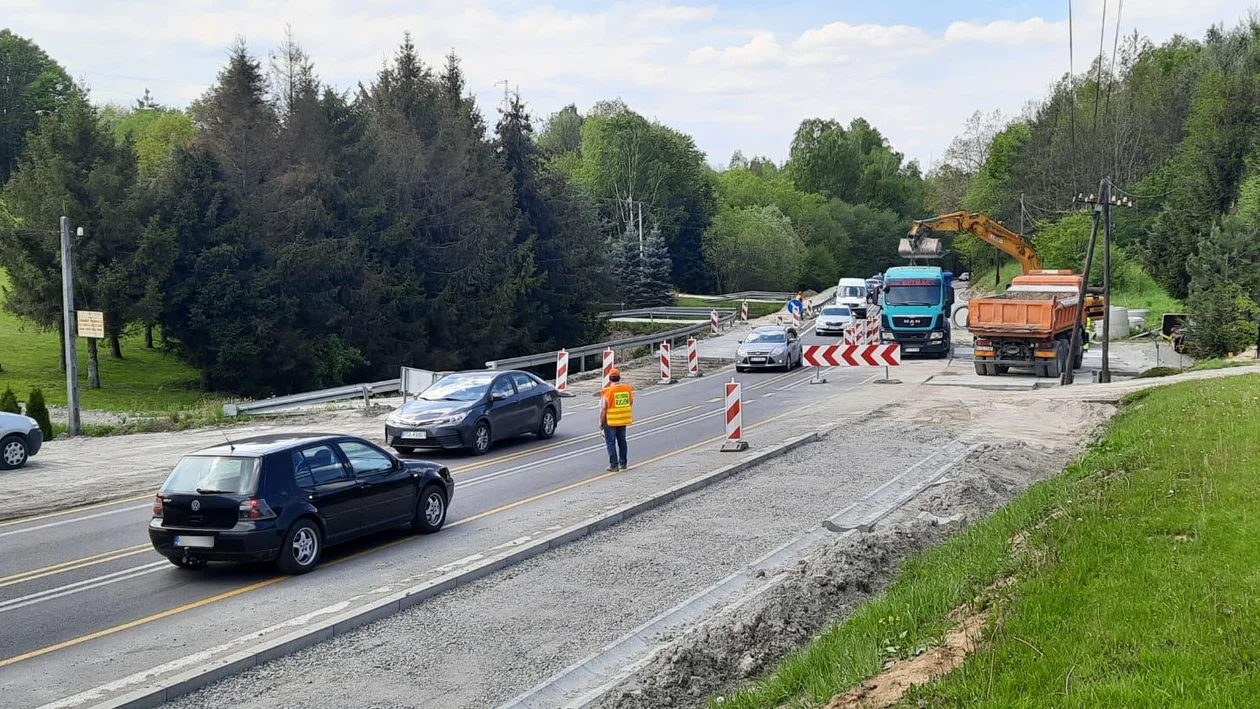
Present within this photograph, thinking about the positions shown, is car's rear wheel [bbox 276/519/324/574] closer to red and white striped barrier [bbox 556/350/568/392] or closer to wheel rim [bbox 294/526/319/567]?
wheel rim [bbox 294/526/319/567]

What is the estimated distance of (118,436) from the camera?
25172mm

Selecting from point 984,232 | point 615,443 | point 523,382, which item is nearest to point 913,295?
point 984,232

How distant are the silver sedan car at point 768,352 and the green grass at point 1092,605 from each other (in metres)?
24.4

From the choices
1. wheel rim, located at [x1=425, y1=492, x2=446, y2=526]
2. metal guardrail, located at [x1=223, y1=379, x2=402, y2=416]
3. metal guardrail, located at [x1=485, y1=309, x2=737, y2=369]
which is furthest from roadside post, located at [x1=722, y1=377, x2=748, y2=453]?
metal guardrail, located at [x1=485, y1=309, x2=737, y2=369]

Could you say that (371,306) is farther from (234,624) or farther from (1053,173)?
(1053,173)

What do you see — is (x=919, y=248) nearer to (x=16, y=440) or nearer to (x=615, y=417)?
(x=615, y=417)

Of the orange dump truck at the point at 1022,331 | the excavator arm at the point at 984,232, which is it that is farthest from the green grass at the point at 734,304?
the orange dump truck at the point at 1022,331

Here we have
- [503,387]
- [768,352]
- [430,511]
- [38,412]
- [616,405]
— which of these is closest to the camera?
[430,511]

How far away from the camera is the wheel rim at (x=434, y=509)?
1352 cm

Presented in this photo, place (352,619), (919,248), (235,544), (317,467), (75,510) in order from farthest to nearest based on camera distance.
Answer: (919,248)
(75,510)
(317,467)
(235,544)
(352,619)

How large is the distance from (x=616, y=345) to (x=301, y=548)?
2982 cm

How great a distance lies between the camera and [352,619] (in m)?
9.37

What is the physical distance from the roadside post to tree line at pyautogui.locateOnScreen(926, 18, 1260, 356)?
25.8 m

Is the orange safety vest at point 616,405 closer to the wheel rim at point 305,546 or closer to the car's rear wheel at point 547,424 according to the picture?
the car's rear wheel at point 547,424
